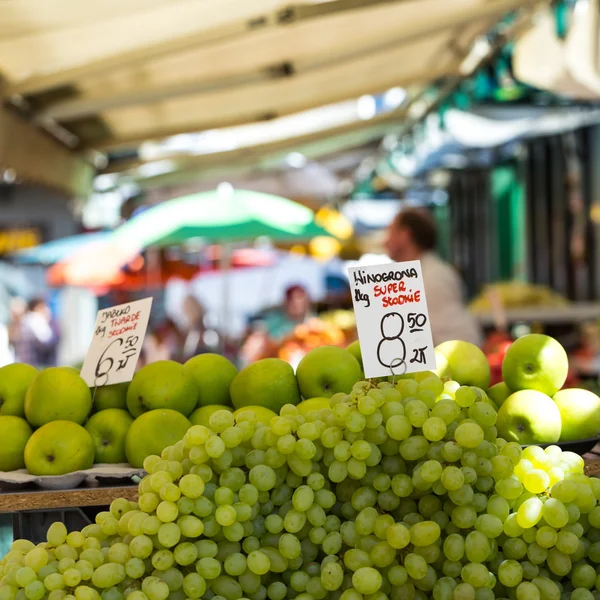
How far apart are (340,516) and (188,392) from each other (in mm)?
520

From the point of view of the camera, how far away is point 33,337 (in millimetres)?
9734

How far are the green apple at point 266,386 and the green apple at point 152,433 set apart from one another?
0.44 ft

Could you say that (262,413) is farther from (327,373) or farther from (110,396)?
(110,396)

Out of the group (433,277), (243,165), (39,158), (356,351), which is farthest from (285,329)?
(356,351)

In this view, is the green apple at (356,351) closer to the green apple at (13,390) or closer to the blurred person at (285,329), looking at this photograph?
the green apple at (13,390)

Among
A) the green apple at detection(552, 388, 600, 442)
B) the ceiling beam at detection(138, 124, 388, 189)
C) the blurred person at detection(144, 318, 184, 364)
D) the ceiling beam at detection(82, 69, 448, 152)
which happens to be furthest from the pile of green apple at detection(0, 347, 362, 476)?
the ceiling beam at detection(138, 124, 388, 189)

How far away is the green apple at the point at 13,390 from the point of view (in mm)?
1708

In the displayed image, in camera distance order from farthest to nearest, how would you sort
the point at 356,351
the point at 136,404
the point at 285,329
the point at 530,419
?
1. the point at 285,329
2. the point at 356,351
3. the point at 136,404
4. the point at 530,419

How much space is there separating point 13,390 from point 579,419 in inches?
42.2

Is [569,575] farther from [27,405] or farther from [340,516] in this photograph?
[27,405]

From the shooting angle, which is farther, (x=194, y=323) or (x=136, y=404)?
(x=194, y=323)

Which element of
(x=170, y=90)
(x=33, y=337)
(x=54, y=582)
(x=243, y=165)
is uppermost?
(x=243, y=165)

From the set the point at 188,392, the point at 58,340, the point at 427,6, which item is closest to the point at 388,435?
the point at 188,392

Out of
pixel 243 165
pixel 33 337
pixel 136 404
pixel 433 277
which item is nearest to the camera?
pixel 136 404
